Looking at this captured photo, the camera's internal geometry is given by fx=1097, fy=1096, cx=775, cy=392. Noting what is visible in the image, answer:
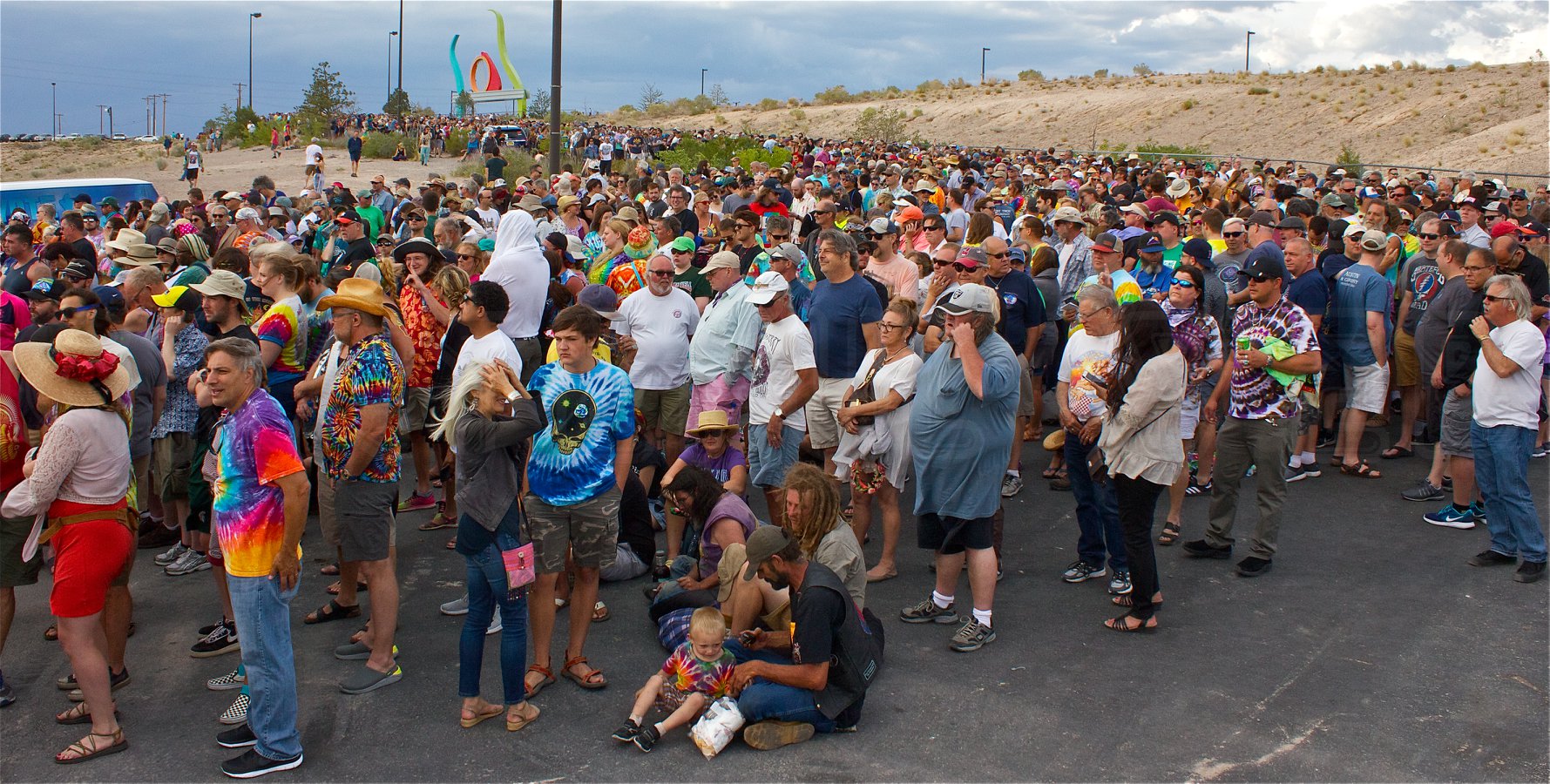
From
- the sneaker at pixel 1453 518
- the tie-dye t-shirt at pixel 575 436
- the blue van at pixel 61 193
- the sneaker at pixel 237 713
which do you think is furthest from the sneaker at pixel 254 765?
the blue van at pixel 61 193

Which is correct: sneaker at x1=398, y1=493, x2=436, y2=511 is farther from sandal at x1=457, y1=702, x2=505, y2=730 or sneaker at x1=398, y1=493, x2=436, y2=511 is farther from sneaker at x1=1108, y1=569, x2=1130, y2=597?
sneaker at x1=1108, y1=569, x2=1130, y2=597

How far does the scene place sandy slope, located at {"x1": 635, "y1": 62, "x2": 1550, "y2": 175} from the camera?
4344cm

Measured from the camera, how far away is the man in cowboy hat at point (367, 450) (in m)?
5.18

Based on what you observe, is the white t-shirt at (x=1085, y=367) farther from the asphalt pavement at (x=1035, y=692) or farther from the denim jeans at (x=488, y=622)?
the denim jeans at (x=488, y=622)

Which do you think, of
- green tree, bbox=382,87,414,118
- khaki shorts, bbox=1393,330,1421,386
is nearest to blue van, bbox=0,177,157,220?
khaki shorts, bbox=1393,330,1421,386

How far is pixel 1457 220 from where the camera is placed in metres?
11.2

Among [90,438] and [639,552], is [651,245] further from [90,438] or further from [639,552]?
[90,438]

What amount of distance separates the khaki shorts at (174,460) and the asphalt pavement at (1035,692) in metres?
0.55

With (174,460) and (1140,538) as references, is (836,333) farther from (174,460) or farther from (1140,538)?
(174,460)

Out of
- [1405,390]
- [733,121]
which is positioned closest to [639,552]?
[1405,390]

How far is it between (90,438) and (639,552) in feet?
10.0

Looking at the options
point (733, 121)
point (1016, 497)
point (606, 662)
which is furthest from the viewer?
point (733, 121)

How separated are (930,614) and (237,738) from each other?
3.39 meters

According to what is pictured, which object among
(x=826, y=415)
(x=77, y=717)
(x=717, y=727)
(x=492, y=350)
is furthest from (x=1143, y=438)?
(x=77, y=717)
